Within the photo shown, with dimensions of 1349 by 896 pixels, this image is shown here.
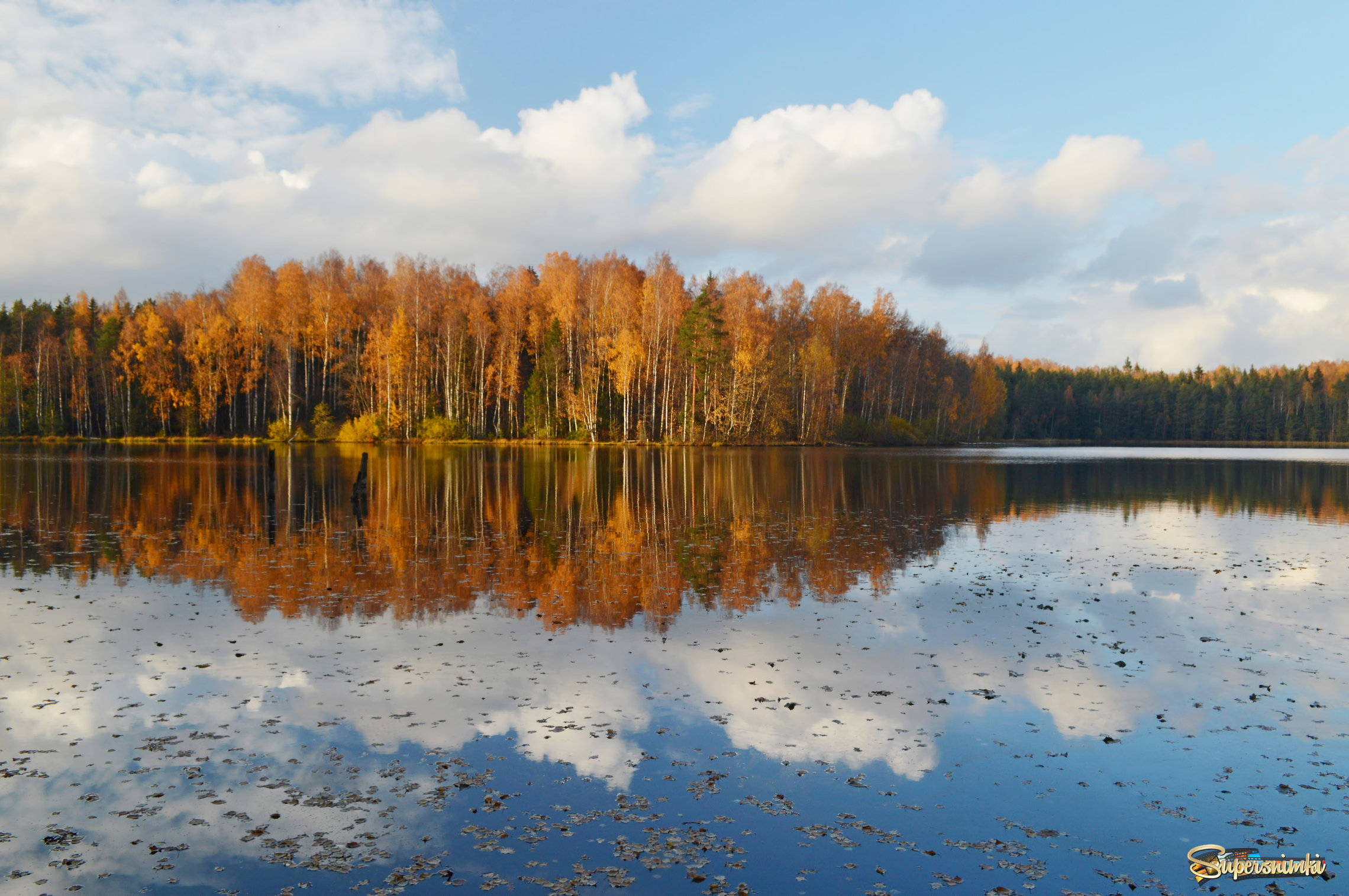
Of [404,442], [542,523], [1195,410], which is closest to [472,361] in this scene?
[404,442]

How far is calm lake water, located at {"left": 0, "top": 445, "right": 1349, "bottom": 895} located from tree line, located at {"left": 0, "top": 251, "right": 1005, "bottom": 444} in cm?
5658

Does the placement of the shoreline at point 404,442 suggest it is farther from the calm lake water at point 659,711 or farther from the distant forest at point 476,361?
the calm lake water at point 659,711

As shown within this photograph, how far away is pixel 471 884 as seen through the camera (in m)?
5.23

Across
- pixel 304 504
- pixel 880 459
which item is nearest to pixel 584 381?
pixel 880 459

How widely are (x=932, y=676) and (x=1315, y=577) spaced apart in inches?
451

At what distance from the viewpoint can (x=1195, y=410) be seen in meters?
160

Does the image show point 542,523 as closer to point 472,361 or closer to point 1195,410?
point 472,361

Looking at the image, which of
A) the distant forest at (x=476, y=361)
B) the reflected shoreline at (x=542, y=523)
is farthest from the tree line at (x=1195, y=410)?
the reflected shoreline at (x=542, y=523)

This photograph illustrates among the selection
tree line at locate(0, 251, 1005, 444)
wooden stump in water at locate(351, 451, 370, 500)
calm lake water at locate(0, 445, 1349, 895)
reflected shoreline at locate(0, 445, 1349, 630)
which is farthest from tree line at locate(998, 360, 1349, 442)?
calm lake water at locate(0, 445, 1349, 895)

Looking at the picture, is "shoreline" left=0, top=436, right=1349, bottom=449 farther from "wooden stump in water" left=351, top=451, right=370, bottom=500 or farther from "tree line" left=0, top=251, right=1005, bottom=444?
"wooden stump in water" left=351, top=451, right=370, bottom=500

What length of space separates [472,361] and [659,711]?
7850cm

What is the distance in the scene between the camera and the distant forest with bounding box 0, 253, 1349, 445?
249 ft

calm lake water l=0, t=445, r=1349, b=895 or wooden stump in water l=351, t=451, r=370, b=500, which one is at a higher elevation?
wooden stump in water l=351, t=451, r=370, b=500

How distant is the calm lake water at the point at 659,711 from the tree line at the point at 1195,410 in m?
149
